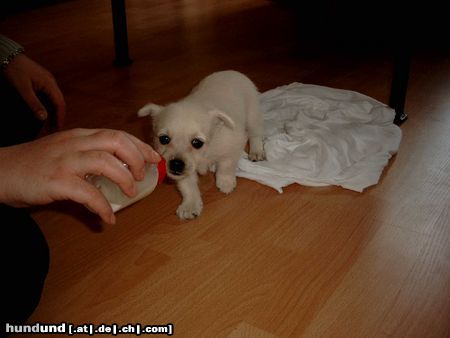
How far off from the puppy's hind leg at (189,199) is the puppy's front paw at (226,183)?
0.09m

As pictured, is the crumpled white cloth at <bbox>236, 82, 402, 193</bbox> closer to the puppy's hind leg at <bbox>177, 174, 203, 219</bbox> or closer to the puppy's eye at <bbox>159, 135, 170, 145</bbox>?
the puppy's hind leg at <bbox>177, 174, 203, 219</bbox>

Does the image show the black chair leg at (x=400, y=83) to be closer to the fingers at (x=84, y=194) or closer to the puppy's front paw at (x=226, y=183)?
the puppy's front paw at (x=226, y=183)

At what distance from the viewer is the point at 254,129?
188 centimetres

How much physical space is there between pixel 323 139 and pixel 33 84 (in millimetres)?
1082

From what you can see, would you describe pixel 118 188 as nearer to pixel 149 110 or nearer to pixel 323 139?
pixel 149 110

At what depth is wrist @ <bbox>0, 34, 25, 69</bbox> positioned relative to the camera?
1.22m

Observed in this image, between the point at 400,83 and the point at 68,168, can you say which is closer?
the point at 68,168

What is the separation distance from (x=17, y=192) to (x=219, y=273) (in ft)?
2.18

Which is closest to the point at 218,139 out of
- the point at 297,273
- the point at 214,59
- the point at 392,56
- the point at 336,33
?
the point at 297,273

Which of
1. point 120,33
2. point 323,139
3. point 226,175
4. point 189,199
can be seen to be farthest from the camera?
point 120,33

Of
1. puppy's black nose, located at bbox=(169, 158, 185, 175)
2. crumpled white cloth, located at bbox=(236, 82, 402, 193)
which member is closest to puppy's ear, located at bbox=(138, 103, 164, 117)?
puppy's black nose, located at bbox=(169, 158, 185, 175)

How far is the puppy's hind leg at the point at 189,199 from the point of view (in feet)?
4.82

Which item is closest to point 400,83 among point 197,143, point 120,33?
point 197,143

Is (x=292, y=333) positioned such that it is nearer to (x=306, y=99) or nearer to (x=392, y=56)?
(x=306, y=99)
